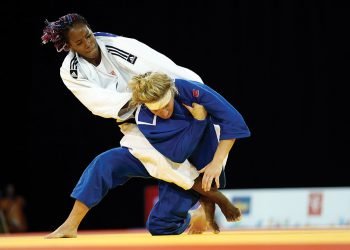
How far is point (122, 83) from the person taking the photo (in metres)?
3.03

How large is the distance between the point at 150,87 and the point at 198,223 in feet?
2.68

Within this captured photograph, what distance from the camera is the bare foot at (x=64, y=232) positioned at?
108 inches

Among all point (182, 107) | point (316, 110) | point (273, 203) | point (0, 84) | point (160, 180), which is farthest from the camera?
point (0, 84)

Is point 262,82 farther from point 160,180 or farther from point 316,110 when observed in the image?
point 160,180

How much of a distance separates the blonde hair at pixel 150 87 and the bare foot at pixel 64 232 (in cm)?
61

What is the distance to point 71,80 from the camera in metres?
2.96

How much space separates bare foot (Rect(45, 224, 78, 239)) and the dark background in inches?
213

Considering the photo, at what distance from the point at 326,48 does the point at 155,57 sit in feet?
17.8

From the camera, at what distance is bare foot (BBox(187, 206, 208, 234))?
311 centimetres

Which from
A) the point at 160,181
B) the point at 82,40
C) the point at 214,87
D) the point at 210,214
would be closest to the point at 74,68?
the point at 82,40

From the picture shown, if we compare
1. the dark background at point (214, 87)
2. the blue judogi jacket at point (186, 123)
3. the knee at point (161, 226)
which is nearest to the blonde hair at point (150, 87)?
the blue judogi jacket at point (186, 123)

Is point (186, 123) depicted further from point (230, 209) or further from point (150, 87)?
point (230, 209)

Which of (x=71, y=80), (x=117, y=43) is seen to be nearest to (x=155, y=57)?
(x=117, y=43)

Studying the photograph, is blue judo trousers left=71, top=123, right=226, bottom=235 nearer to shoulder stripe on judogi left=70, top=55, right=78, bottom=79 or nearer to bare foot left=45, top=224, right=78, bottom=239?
bare foot left=45, top=224, right=78, bottom=239
